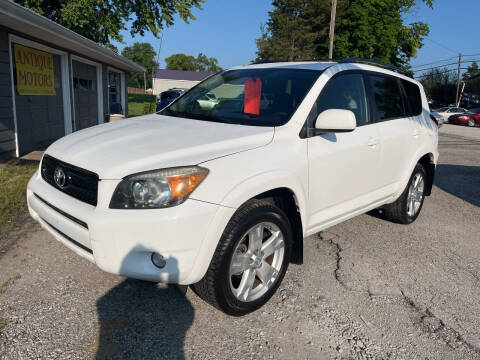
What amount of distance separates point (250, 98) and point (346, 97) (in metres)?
0.91

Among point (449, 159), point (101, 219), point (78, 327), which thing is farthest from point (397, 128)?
point (449, 159)

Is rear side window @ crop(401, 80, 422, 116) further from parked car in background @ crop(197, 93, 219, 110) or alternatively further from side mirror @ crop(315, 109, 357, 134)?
parked car in background @ crop(197, 93, 219, 110)

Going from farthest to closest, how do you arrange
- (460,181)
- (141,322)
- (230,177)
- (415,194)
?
(460,181) < (415,194) < (141,322) < (230,177)

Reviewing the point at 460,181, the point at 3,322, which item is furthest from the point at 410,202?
the point at 3,322

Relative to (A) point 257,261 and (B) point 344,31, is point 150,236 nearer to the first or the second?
(A) point 257,261

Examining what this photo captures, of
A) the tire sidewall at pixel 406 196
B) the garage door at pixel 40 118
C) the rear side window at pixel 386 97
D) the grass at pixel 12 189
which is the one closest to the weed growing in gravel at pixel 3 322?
the grass at pixel 12 189

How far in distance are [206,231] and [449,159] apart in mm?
10531

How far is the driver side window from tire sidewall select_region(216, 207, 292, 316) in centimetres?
95

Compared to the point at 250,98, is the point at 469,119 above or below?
below

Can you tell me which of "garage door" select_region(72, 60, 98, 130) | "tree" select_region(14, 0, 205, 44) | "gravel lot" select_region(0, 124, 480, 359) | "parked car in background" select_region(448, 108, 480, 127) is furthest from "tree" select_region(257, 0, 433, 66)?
"gravel lot" select_region(0, 124, 480, 359)

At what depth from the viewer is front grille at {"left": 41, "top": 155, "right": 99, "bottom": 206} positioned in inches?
99.0

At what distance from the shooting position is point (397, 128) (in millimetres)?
4250

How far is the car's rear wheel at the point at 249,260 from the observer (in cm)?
252

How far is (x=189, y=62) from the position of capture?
127 meters
